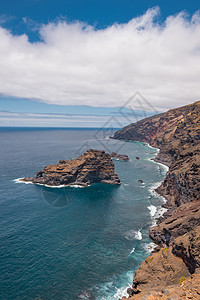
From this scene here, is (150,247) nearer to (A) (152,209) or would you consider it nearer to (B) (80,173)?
(A) (152,209)

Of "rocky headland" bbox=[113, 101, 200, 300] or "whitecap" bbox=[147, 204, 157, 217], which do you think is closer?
"rocky headland" bbox=[113, 101, 200, 300]

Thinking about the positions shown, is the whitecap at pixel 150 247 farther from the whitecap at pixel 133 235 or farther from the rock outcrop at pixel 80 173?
the rock outcrop at pixel 80 173

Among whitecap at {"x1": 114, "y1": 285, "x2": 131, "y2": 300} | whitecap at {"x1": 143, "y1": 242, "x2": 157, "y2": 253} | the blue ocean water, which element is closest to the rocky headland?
whitecap at {"x1": 143, "y1": 242, "x2": 157, "y2": 253}

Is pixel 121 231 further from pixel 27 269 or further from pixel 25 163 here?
pixel 25 163

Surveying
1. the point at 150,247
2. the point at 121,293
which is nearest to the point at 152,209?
the point at 150,247

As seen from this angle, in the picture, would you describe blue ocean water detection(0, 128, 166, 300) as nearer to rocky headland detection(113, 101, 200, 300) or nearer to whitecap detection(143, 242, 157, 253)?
whitecap detection(143, 242, 157, 253)

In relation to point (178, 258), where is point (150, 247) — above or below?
below

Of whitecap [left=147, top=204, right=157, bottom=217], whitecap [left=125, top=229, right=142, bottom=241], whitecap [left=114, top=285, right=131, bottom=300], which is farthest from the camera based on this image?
whitecap [left=147, top=204, right=157, bottom=217]
